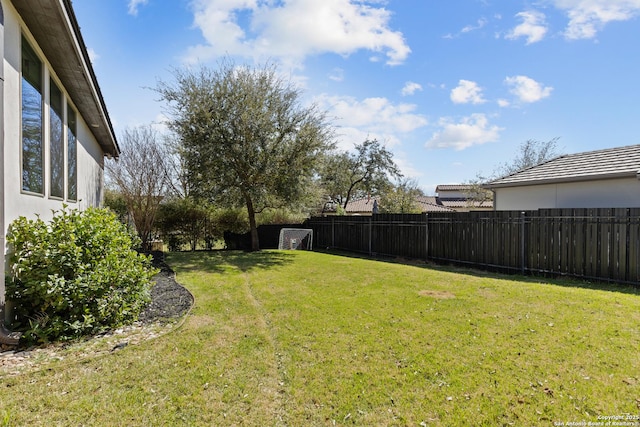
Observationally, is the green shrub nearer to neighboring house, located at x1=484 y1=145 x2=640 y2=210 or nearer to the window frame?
the window frame

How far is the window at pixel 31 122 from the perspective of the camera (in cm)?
437

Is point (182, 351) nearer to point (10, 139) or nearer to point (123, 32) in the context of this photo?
point (10, 139)

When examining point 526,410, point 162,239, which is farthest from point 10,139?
point 162,239

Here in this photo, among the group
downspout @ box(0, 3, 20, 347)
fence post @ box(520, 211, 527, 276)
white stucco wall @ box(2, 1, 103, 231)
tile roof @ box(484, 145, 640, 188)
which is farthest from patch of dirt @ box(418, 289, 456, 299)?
tile roof @ box(484, 145, 640, 188)

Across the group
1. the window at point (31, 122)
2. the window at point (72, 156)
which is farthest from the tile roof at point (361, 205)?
the window at point (31, 122)

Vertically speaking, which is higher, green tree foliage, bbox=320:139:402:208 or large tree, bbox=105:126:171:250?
green tree foliage, bbox=320:139:402:208

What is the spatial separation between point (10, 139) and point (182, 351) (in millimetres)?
3227

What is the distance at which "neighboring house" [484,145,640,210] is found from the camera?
9087mm

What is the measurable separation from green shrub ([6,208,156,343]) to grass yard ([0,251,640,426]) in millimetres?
844

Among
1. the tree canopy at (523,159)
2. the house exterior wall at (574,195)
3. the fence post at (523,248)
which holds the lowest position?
the fence post at (523,248)

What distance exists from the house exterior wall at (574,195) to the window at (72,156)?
13508 millimetres

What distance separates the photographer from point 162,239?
15.1 m

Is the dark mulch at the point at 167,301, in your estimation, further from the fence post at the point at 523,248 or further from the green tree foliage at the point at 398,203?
the green tree foliage at the point at 398,203

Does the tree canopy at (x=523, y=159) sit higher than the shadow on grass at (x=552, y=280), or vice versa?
the tree canopy at (x=523, y=159)
